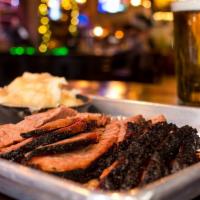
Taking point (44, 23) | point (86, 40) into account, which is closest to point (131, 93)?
point (86, 40)

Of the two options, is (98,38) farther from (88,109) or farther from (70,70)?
(88,109)

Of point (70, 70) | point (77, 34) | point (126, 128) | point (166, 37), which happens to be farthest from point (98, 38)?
point (126, 128)

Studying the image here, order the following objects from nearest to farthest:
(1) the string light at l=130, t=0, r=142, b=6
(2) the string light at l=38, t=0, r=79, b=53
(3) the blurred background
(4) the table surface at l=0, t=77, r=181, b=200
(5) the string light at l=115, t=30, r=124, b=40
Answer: (4) the table surface at l=0, t=77, r=181, b=200, (3) the blurred background, (2) the string light at l=38, t=0, r=79, b=53, (5) the string light at l=115, t=30, r=124, b=40, (1) the string light at l=130, t=0, r=142, b=6

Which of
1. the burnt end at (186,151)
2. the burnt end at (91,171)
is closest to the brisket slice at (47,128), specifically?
the burnt end at (91,171)

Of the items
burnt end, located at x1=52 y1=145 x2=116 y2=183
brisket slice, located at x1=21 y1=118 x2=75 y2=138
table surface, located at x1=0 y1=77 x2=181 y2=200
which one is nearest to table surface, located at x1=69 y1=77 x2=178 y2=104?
table surface, located at x1=0 y1=77 x2=181 y2=200

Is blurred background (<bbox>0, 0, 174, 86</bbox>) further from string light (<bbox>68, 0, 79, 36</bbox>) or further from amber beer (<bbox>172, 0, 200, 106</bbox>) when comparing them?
amber beer (<bbox>172, 0, 200, 106</bbox>)

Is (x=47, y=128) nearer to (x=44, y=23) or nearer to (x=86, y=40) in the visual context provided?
(x=86, y=40)
